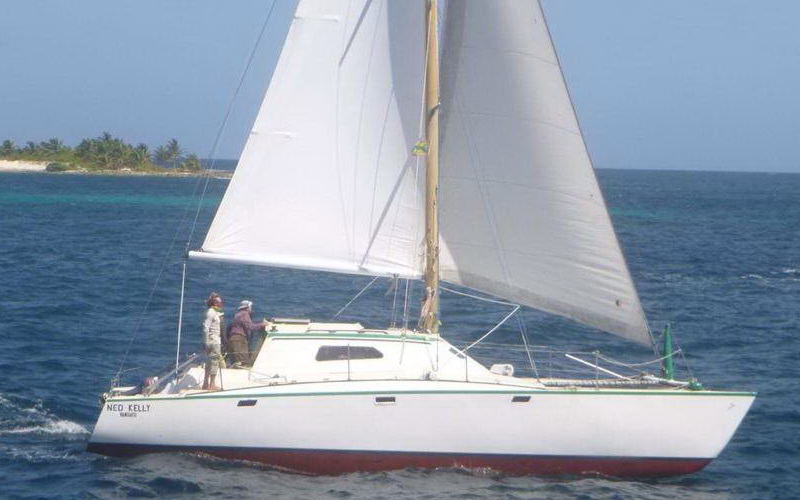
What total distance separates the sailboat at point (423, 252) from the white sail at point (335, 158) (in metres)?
0.03

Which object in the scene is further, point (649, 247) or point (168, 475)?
point (649, 247)

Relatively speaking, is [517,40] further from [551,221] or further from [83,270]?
[83,270]

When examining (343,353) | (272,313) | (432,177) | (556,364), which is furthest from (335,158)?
(272,313)

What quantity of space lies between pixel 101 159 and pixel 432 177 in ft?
490

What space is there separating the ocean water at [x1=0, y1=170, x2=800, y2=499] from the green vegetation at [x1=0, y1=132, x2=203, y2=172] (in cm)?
9425

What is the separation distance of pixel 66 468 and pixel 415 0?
30.3 feet

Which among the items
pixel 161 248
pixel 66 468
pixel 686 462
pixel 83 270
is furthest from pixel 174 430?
pixel 161 248

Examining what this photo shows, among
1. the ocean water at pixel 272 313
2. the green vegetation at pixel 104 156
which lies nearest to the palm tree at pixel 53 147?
the green vegetation at pixel 104 156

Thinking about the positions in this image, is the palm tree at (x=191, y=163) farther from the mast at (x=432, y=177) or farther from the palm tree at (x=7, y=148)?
the mast at (x=432, y=177)

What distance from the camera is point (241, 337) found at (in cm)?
1911

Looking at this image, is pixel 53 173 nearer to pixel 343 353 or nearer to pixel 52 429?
pixel 52 429

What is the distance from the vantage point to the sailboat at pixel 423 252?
17.8 m

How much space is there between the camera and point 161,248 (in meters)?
54.1

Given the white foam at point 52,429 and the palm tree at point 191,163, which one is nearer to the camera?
the white foam at point 52,429
